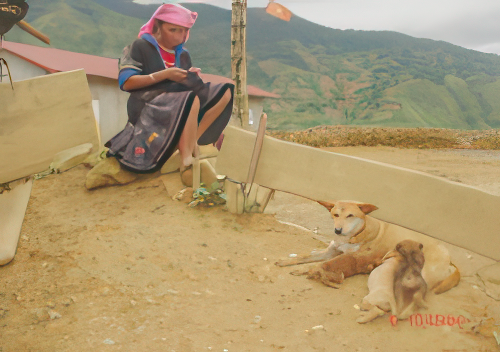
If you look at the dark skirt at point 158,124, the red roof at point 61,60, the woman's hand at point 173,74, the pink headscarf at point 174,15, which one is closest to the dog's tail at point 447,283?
the dark skirt at point 158,124

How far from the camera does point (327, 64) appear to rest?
480 inches

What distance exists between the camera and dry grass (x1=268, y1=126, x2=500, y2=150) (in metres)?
8.26

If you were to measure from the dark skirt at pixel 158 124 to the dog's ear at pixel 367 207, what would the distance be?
6.67 feet

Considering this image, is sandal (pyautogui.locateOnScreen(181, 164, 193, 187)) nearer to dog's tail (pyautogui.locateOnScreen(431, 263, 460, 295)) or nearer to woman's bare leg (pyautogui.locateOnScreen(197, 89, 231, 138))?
woman's bare leg (pyautogui.locateOnScreen(197, 89, 231, 138))

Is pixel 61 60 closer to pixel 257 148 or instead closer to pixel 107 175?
pixel 107 175

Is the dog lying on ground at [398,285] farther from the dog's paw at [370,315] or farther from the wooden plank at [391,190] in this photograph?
the wooden plank at [391,190]

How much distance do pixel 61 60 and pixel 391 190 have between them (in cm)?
499

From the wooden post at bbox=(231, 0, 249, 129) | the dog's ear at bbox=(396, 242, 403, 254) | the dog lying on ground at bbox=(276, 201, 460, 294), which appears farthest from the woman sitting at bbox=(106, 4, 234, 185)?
the dog's ear at bbox=(396, 242, 403, 254)

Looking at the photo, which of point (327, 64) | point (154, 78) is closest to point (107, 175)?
point (154, 78)

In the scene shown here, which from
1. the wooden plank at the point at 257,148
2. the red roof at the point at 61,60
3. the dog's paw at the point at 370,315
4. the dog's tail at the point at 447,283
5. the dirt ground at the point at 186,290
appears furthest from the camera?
the red roof at the point at 61,60

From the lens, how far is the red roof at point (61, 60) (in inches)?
227

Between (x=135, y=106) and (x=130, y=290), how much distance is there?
7.32ft

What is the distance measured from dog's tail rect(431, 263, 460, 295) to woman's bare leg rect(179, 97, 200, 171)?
2.52m

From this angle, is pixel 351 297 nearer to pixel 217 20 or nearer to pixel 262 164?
pixel 262 164
